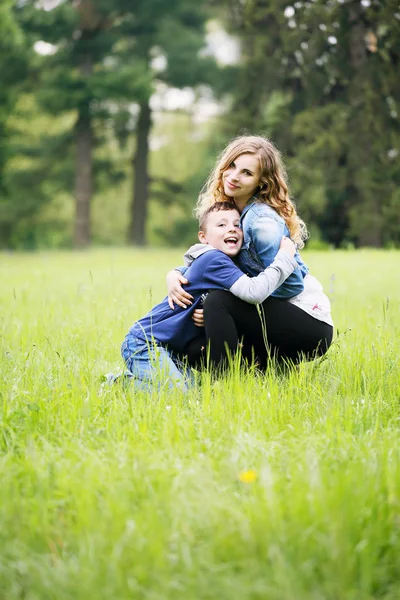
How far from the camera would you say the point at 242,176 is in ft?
11.1

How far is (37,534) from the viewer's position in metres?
1.72

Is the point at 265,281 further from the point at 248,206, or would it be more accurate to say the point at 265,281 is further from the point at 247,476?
the point at 247,476

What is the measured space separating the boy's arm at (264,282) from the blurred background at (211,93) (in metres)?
13.4

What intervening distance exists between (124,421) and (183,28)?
19379 mm

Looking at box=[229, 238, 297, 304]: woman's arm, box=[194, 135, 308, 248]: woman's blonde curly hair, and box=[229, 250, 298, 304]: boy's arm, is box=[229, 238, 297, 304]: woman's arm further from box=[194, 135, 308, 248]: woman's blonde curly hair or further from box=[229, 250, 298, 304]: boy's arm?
box=[194, 135, 308, 248]: woman's blonde curly hair

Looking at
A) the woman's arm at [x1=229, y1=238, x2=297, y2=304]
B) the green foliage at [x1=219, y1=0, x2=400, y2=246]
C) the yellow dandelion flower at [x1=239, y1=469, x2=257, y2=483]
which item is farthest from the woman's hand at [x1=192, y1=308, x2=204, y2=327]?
the green foliage at [x1=219, y1=0, x2=400, y2=246]

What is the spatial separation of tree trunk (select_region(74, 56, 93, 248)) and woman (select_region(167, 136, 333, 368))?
16992mm

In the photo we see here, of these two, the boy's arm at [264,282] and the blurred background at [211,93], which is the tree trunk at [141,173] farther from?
the boy's arm at [264,282]

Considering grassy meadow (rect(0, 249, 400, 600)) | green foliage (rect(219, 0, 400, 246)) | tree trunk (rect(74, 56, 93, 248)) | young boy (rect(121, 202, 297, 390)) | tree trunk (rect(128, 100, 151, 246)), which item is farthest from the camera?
tree trunk (rect(128, 100, 151, 246))

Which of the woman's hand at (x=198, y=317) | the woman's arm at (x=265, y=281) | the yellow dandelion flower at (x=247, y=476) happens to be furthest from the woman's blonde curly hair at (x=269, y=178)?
the yellow dandelion flower at (x=247, y=476)

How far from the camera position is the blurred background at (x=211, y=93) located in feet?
55.2

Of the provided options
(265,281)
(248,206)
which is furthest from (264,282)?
(248,206)

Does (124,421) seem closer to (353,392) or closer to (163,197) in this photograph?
(353,392)

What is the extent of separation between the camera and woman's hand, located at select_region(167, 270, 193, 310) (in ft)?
10.7
